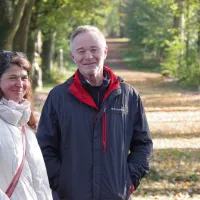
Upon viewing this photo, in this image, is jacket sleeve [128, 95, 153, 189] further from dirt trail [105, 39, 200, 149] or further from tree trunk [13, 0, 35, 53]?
tree trunk [13, 0, 35, 53]

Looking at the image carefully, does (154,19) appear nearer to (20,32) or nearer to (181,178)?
(20,32)

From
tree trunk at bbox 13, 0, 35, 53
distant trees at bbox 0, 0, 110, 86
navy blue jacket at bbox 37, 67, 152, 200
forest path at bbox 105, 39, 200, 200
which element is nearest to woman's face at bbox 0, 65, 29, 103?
navy blue jacket at bbox 37, 67, 152, 200

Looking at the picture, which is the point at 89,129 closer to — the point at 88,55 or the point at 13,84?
the point at 88,55

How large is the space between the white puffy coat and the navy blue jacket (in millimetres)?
439

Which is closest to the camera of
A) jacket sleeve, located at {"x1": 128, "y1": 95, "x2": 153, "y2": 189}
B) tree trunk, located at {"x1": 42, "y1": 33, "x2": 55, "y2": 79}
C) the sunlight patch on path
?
jacket sleeve, located at {"x1": 128, "y1": 95, "x2": 153, "y2": 189}

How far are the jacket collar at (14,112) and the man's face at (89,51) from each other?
595 mm

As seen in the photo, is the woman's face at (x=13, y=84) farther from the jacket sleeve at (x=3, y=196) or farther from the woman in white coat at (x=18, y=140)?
the jacket sleeve at (x=3, y=196)

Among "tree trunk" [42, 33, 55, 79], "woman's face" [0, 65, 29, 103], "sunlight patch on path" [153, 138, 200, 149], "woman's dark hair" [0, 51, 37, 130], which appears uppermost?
"woman's dark hair" [0, 51, 37, 130]

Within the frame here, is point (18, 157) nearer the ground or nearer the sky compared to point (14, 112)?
nearer the ground

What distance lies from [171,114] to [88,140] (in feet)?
44.9

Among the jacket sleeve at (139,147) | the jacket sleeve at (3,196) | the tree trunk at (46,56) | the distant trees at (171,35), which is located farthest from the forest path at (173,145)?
the tree trunk at (46,56)

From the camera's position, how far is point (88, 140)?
3.31 metres

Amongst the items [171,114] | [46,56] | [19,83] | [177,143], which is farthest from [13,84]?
[46,56]

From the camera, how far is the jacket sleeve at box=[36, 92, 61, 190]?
3424 mm
